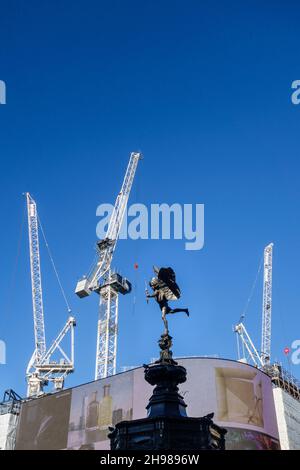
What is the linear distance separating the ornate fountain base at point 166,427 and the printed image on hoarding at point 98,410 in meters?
48.5

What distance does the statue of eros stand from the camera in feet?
49.3

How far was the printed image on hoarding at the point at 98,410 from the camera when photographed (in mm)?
59938

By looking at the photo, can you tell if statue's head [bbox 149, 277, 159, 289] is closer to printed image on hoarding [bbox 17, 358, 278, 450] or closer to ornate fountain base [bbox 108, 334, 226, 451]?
ornate fountain base [bbox 108, 334, 226, 451]

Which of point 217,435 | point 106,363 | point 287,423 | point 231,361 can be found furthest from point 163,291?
point 106,363

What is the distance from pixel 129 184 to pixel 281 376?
2175 inches

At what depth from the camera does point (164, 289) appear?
49.6 ft

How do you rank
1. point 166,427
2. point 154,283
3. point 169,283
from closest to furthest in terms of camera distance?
point 166,427 → point 169,283 → point 154,283

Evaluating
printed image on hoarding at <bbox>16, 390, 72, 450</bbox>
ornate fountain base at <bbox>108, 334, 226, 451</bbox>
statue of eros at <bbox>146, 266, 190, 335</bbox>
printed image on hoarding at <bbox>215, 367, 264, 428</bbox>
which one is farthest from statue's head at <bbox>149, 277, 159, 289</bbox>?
printed image on hoarding at <bbox>16, 390, 72, 450</bbox>

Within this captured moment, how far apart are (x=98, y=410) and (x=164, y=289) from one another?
171 ft

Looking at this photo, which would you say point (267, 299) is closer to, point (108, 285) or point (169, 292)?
point (108, 285)

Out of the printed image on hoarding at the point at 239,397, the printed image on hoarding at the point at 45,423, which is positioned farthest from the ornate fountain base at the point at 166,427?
the printed image on hoarding at the point at 45,423

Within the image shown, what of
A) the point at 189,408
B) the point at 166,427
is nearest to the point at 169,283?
the point at 166,427

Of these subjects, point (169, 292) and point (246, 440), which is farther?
point (246, 440)
